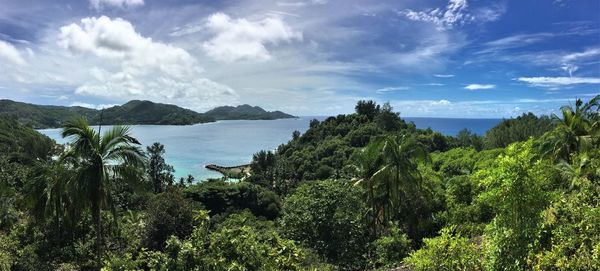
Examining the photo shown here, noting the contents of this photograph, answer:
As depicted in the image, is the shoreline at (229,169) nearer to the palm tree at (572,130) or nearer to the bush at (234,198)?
the bush at (234,198)

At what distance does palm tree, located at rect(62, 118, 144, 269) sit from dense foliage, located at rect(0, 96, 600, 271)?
0.08 ft

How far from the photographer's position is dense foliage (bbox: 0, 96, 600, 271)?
5.55 meters

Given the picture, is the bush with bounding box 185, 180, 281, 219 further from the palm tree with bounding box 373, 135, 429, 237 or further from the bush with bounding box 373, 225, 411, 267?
the bush with bounding box 373, 225, 411, 267

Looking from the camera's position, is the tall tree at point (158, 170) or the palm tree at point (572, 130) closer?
the palm tree at point (572, 130)

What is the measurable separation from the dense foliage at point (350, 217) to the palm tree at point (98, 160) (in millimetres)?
25

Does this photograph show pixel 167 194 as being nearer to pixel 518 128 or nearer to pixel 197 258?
pixel 197 258

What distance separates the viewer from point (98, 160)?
9.11m

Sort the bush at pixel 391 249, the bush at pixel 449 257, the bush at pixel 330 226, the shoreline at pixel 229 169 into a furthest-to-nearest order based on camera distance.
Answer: the shoreline at pixel 229 169 → the bush at pixel 330 226 → the bush at pixel 391 249 → the bush at pixel 449 257

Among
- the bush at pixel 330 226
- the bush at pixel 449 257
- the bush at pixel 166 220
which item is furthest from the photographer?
the bush at pixel 166 220

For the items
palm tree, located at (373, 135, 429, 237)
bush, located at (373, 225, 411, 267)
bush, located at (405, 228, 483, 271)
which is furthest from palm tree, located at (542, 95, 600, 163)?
bush, located at (405, 228, 483, 271)

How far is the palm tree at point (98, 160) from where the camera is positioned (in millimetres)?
9070

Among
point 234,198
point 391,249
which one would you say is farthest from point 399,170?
point 234,198

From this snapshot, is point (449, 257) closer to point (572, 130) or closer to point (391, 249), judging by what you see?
point (391, 249)

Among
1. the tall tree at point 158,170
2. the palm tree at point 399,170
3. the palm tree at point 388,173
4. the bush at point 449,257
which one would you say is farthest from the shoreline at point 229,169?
the bush at point 449,257
